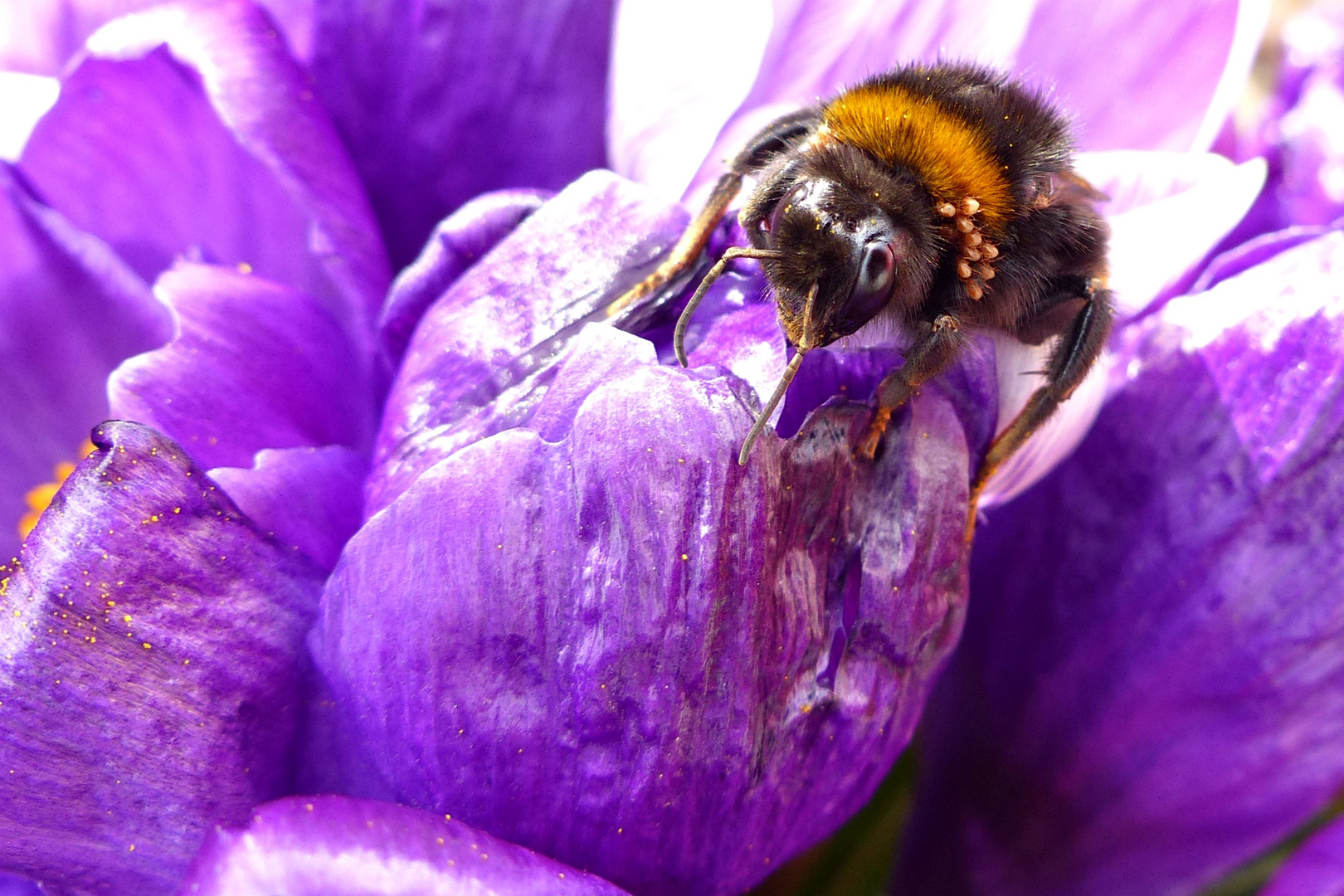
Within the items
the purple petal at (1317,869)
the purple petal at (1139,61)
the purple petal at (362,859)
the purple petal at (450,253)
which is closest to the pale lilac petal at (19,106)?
the purple petal at (450,253)

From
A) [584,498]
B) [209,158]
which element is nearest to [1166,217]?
[584,498]

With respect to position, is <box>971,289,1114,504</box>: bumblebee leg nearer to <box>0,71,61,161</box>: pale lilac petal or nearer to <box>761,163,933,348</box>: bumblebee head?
<box>761,163,933,348</box>: bumblebee head

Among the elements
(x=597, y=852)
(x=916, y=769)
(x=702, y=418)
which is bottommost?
(x=916, y=769)

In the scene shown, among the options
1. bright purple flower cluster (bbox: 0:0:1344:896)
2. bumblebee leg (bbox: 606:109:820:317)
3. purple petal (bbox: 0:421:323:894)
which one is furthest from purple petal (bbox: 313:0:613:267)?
purple petal (bbox: 0:421:323:894)

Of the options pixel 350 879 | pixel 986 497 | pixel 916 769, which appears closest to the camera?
Answer: pixel 350 879

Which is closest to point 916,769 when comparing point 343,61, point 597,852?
point 597,852

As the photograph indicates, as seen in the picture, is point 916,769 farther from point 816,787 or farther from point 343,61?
point 343,61
